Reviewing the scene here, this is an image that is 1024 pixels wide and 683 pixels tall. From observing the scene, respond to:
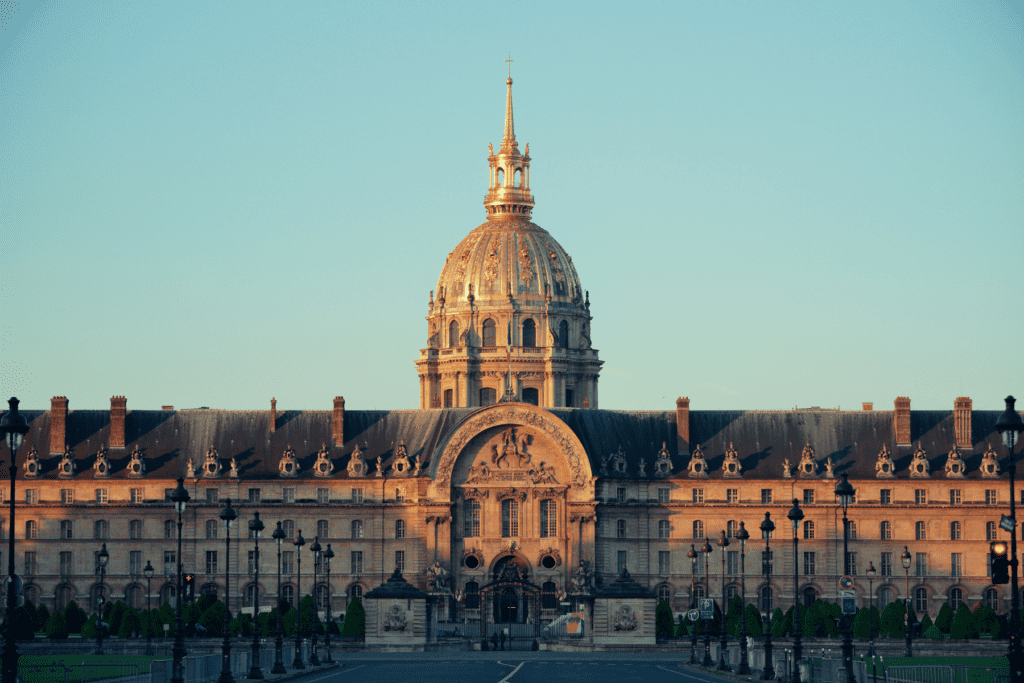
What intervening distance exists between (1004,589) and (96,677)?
246ft

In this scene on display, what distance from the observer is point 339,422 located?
142 metres

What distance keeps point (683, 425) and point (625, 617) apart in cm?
4165

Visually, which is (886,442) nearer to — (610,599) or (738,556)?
(738,556)

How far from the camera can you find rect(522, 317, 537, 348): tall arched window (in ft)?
610

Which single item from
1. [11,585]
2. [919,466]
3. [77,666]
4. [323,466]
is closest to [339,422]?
[323,466]

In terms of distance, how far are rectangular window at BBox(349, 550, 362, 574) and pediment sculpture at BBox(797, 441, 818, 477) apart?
2893 cm

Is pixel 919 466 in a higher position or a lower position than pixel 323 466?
lower

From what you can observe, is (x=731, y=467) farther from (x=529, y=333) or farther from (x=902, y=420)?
(x=529, y=333)

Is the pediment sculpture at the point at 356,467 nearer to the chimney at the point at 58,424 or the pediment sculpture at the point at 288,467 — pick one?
the pediment sculpture at the point at 288,467

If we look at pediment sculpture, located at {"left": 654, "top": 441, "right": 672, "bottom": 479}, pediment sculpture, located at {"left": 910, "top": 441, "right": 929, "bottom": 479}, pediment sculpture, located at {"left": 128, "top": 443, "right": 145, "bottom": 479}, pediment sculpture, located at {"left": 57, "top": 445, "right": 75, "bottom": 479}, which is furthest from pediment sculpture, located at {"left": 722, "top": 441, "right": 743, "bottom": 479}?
pediment sculpture, located at {"left": 57, "top": 445, "right": 75, "bottom": 479}

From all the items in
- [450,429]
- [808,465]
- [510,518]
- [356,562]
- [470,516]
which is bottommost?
[356,562]

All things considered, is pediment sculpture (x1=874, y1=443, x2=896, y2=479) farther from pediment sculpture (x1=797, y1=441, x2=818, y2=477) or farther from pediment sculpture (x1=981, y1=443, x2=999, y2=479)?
pediment sculpture (x1=981, y1=443, x2=999, y2=479)

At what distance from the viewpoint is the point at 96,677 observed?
243ft

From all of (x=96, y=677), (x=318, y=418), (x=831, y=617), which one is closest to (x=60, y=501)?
(x=318, y=418)
